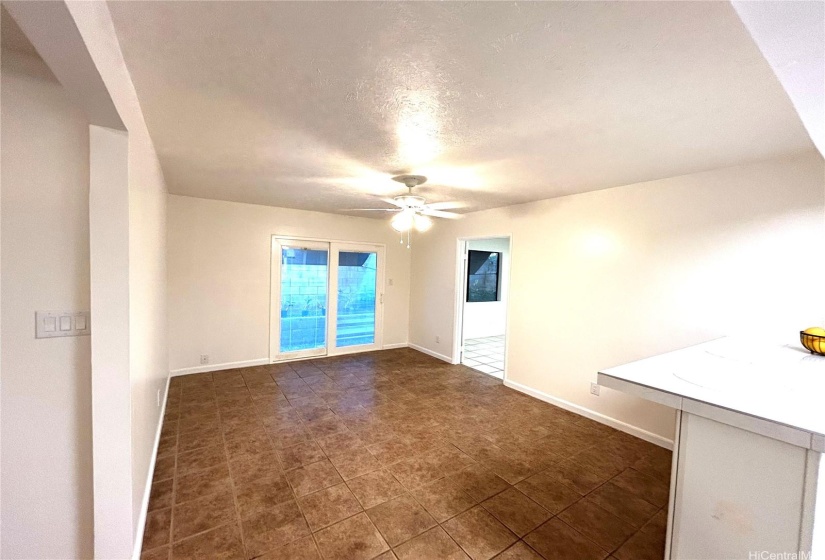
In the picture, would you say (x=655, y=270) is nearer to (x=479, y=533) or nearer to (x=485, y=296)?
(x=479, y=533)

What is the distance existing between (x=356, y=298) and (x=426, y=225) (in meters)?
2.72

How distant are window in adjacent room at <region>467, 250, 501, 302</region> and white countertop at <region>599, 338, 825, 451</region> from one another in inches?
200

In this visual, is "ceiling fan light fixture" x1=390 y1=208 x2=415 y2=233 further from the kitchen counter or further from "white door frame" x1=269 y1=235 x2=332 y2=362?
"white door frame" x1=269 y1=235 x2=332 y2=362

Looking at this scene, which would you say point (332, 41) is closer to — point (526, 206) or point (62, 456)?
point (62, 456)

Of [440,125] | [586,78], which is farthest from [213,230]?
[586,78]

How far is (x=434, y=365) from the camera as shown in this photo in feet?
16.4

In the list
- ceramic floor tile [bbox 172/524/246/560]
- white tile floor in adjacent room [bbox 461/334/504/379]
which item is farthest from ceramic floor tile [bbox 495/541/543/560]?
white tile floor in adjacent room [bbox 461/334/504/379]

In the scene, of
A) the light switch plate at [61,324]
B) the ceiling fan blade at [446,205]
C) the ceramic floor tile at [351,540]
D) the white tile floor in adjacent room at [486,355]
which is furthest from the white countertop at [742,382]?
the white tile floor in adjacent room at [486,355]

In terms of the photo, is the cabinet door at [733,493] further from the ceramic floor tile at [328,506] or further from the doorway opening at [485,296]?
the doorway opening at [485,296]

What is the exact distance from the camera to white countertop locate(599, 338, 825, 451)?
1092mm

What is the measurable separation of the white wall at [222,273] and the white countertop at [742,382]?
175 inches

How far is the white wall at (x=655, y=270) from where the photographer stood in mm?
2213

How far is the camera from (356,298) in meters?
5.54

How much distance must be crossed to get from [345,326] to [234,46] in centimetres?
457
